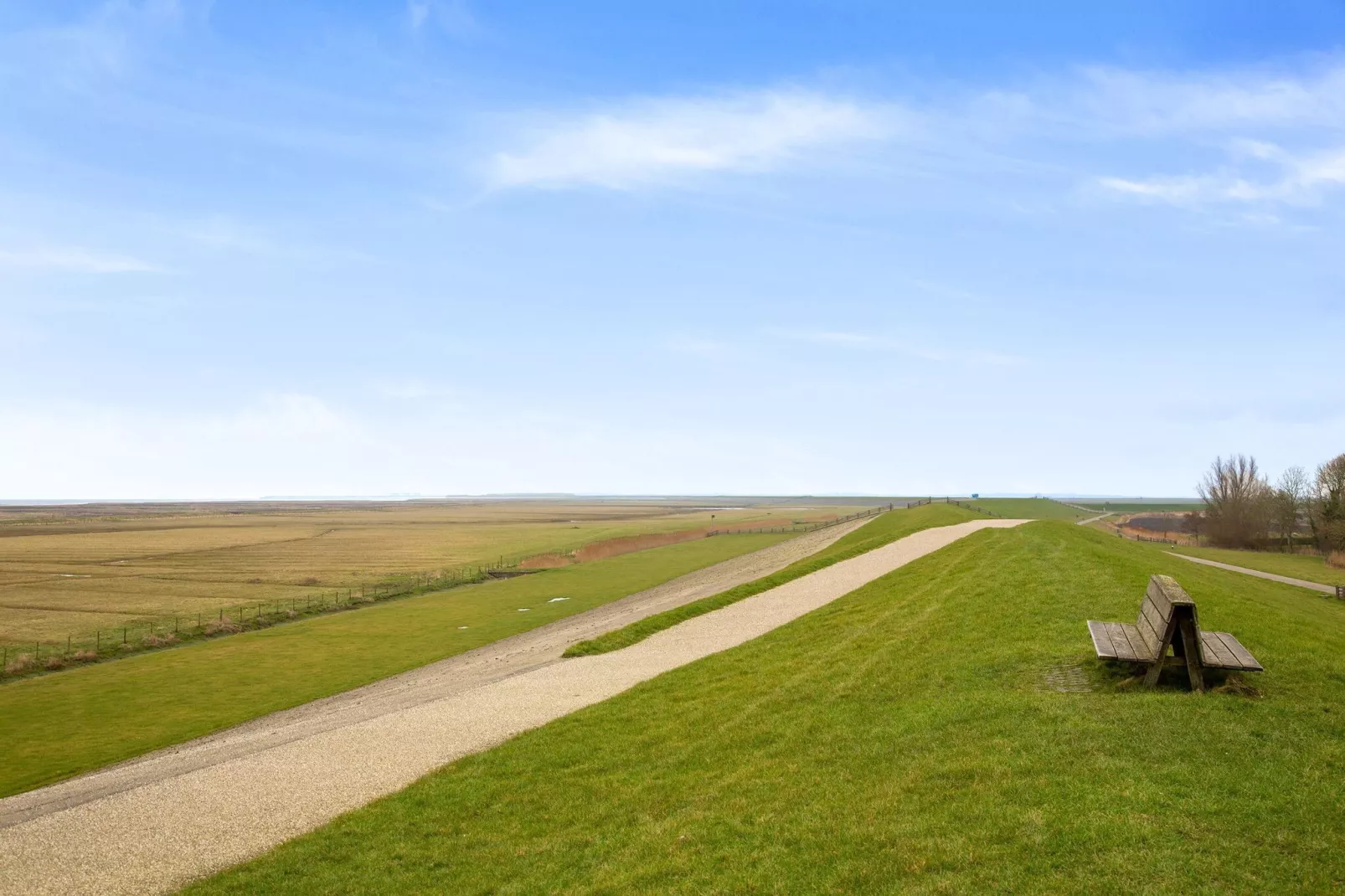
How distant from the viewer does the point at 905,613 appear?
22.0 m

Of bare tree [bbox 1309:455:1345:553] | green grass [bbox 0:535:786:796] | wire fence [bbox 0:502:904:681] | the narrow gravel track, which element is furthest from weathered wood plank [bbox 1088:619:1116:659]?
bare tree [bbox 1309:455:1345:553]

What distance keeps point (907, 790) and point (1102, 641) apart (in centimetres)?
567

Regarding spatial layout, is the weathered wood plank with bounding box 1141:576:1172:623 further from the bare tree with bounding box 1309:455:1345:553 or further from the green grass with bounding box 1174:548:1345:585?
the bare tree with bounding box 1309:455:1345:553

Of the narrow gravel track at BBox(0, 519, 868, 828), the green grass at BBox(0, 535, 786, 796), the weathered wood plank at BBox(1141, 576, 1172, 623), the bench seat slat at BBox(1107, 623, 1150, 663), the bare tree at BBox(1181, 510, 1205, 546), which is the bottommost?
the green grass at BBox(0, 535, 786, 796)

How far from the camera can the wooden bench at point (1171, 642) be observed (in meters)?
11.6

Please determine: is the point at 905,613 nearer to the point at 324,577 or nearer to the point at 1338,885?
the point at 1338,885

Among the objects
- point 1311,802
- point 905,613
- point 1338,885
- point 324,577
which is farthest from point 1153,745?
point 324,577

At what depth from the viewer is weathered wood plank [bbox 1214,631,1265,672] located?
1152cm

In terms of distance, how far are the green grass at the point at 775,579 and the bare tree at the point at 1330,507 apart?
2609cm

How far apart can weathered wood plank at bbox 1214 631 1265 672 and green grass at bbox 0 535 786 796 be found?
80.9ft

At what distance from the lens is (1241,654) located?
12203 mm

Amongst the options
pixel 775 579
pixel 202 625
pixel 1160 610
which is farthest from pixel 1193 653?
pixel 202 625

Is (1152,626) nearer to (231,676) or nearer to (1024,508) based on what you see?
(231,676)

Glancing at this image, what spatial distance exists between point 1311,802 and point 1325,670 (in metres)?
6.03
